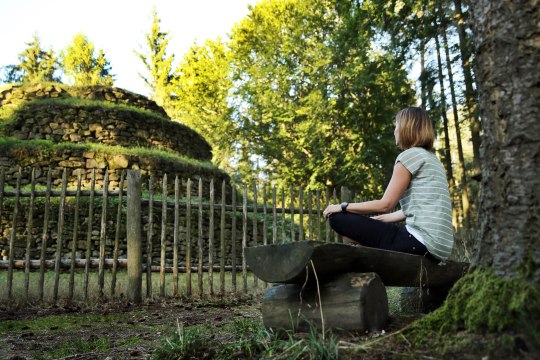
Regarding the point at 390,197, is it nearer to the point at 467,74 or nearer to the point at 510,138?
the point at 510,138

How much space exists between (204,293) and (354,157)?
10.7 meters

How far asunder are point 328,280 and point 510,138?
3.53 ft

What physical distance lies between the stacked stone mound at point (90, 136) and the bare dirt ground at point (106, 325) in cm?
629

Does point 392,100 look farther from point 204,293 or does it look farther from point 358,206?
point 358,206

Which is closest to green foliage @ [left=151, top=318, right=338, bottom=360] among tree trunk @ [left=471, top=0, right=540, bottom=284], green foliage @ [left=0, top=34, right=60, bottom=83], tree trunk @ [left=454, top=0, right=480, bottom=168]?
tree trunk @ [left=471, top=0, right=540, bottom=284]

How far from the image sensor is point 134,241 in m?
6.08

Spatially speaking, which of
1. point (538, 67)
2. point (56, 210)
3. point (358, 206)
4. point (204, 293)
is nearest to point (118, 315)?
point (204, 293)

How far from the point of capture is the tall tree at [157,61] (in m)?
29.1

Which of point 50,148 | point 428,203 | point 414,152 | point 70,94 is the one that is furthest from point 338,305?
point 70,94

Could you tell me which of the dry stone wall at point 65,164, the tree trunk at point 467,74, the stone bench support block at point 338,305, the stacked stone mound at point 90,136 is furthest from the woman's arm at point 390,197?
the dry stone wall at point 65,164

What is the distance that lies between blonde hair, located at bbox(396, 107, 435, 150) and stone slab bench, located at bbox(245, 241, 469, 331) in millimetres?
686

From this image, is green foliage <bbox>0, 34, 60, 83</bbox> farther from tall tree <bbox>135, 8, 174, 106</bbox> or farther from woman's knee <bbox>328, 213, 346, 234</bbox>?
woman's knee <bbox>328, 213, 346, 234</bbox>

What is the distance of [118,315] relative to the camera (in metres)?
5.17

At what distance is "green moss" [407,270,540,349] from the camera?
1.64 m
